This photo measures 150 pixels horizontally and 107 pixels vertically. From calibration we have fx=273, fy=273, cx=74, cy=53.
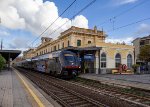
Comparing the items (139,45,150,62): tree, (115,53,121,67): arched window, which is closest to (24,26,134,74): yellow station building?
(115,53,121,67): arched window

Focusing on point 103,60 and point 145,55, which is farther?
point 145,55

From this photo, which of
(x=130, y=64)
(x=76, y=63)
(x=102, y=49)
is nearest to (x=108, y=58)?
(x=102, y=49)

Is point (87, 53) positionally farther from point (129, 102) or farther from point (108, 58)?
point (129, 102)

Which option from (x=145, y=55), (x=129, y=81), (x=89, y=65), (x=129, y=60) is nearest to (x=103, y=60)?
(x=89, y=65)

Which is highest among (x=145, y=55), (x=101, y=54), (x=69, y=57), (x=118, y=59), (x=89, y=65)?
(x=145, y=55)

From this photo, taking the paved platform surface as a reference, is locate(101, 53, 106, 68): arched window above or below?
above

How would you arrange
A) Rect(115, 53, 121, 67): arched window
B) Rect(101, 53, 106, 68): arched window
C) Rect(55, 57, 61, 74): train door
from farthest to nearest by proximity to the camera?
Rect(115, 53, 121, 67): arched window
Rect(101, 53, 106, 68): arched window
Rect(55, 57, 61, 74): train door

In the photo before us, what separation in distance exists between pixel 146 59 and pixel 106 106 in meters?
55.8

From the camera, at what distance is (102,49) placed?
41.0 meters

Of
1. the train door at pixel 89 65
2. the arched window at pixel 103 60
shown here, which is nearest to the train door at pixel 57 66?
the train door at pixel 89 65

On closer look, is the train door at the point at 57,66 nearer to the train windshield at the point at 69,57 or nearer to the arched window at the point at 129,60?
the train windshield at the point at 69,57

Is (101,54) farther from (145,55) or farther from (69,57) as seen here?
(145,55)

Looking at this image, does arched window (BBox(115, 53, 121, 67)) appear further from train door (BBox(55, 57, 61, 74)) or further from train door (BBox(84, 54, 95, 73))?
train door (BBox(55, 57, 61, 74))

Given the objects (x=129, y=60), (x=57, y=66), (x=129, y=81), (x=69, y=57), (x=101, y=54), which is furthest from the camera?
(x=129, y=60)
